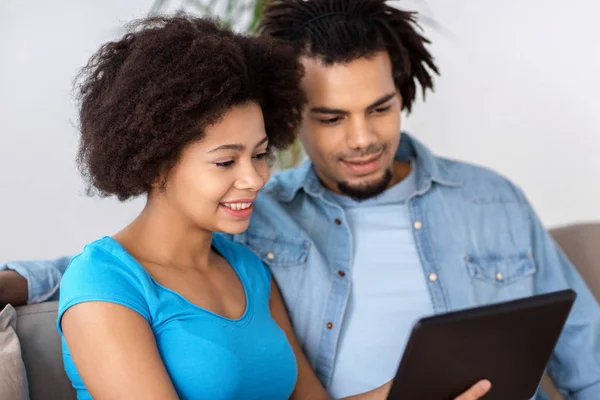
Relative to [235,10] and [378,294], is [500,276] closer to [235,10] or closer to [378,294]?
[378,294]

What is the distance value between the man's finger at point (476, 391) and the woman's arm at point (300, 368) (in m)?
0.39

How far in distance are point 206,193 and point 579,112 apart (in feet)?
5.04

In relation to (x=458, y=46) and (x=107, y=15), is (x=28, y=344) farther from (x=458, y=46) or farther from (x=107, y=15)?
(x=458, y=46)

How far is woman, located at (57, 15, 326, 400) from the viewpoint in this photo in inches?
49.2

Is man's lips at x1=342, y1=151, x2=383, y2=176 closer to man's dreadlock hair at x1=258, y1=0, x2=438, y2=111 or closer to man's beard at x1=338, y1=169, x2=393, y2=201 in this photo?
man's beard at x1=338, y1=169, x2=393, y2=201

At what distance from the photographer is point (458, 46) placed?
268 centimetres

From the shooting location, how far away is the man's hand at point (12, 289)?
142 centimetres

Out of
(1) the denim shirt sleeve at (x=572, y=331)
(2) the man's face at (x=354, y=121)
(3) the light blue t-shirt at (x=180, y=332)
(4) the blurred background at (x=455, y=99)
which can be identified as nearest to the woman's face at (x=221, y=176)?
(3) the light blue t-shirt at (x=180, y=332)

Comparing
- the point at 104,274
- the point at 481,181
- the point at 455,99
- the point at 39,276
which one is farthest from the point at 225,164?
the point at 455,99

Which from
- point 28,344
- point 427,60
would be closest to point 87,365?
point 28,344

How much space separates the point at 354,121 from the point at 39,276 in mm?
727

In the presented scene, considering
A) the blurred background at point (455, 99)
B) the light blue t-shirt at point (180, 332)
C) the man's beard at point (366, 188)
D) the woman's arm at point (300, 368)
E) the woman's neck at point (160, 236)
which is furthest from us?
the blurred background at point (455, 99)

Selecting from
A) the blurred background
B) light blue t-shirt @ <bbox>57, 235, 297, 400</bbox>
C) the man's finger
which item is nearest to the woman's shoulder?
light blue t-shirt @ <bbox>57, 235, 297, 400</bbox>

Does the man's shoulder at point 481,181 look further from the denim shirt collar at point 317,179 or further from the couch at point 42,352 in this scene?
the couch at point 42,352
